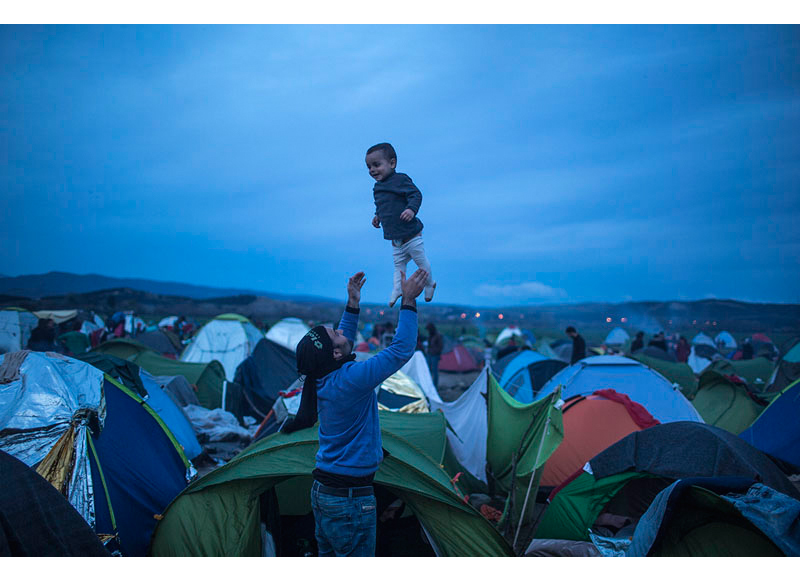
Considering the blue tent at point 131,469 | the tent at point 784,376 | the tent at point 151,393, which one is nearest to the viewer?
the blue tent at point 131,469

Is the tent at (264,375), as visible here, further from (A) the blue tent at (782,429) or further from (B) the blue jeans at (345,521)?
(A) the blue tent at (782,429)

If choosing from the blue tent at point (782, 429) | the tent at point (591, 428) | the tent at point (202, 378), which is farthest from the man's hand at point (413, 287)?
the tent at point (202, 378)

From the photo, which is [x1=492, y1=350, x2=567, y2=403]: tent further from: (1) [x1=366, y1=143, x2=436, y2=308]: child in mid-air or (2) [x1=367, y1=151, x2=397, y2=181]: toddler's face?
(2) [x1=367, y1=151, x2=397, y2=181]: toddler's face

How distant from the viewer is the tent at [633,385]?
7480 millimetres

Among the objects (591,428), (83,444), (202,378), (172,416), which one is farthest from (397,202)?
(202,378)

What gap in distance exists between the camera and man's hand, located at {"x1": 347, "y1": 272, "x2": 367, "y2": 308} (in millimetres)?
2988

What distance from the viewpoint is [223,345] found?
552 inches

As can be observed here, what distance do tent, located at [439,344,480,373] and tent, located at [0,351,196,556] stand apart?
689 inches

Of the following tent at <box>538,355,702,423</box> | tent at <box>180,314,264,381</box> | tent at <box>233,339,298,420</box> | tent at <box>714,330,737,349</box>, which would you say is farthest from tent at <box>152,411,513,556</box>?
tent at <box>714,330,737,349</box>

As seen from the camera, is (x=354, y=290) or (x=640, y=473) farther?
(x=640, y=473)

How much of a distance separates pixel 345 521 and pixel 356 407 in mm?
638

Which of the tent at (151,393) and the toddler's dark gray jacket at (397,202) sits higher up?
the toddler's dark gray jacket at (397,202)

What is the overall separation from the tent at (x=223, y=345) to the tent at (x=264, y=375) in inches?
74.0

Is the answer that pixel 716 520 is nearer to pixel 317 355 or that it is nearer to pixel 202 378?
pixel 317 355
